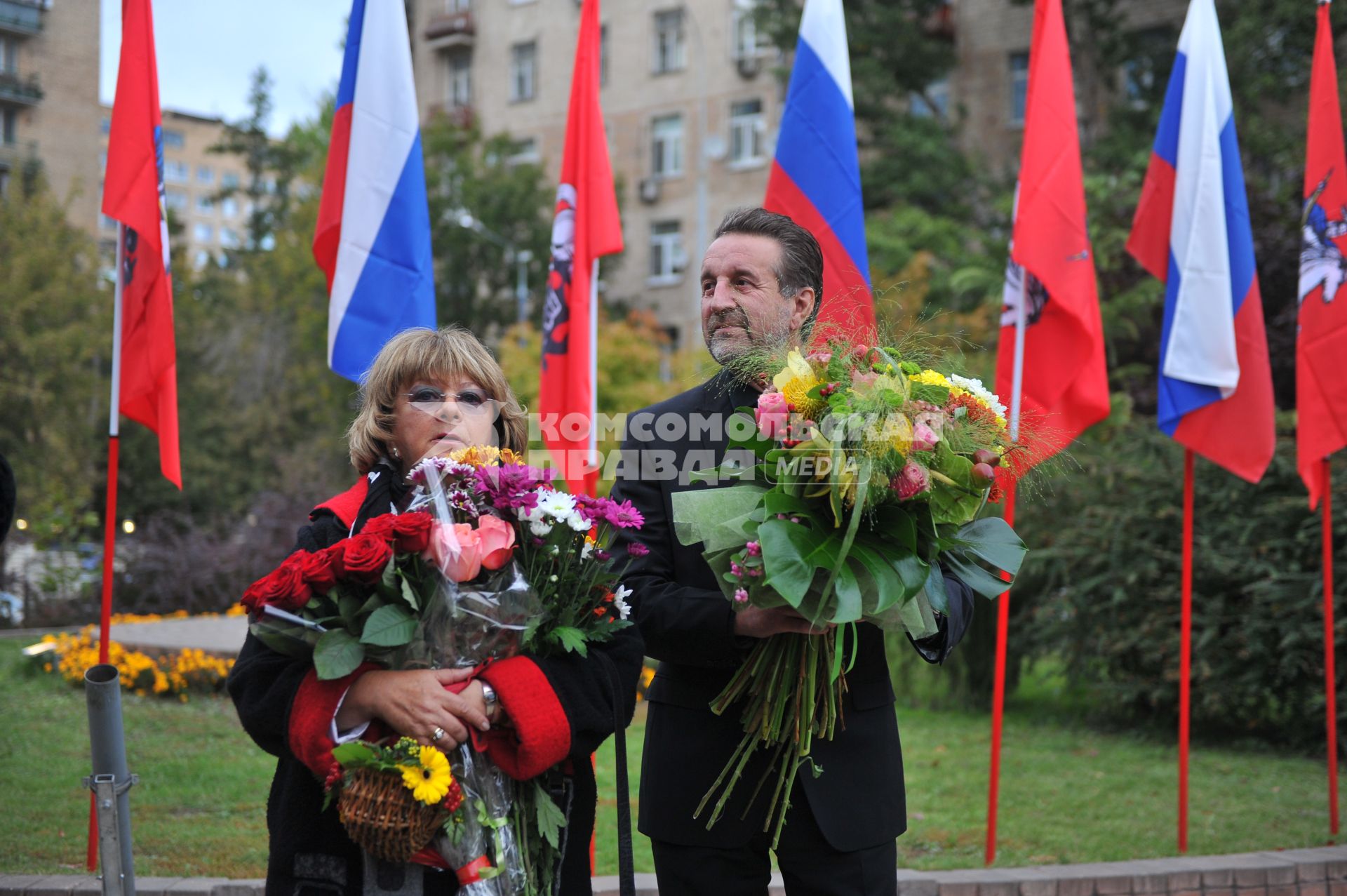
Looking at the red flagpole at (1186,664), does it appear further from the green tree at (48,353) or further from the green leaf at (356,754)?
the green tree at (48,353)

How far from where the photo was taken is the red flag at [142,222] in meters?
5.23

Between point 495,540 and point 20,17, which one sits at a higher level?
point 20,17

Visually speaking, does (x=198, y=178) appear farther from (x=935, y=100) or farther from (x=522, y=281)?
(x=935, y=100)

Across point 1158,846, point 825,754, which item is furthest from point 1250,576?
point 825,754

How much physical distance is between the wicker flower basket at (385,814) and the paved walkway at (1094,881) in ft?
→ 8.43

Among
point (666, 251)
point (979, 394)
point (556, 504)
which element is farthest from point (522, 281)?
point (556, 504)

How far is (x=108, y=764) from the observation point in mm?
3141

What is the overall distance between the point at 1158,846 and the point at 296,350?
2748cm

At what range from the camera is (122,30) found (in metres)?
5.24

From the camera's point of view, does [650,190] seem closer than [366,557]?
No

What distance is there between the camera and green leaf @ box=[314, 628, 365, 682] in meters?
2.26

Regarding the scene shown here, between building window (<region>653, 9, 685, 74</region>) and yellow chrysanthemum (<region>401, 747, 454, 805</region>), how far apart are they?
32142mm

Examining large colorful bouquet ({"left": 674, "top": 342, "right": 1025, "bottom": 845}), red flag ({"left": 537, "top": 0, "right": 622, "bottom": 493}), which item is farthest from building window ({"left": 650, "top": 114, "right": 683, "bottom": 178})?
large colorful bouquet ({"left": 674, "top": 342, "right": 1025, "bottom": 845})

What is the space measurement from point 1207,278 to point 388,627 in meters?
5.09
